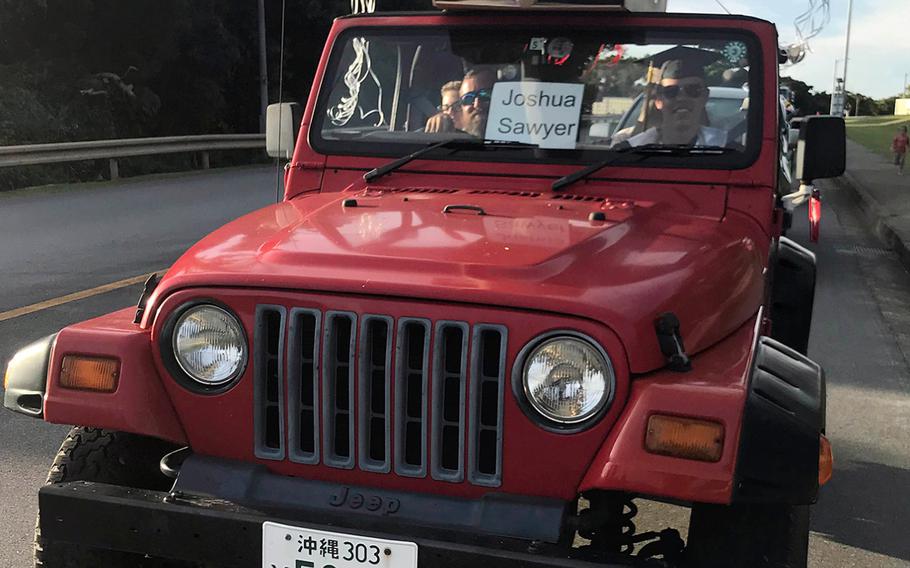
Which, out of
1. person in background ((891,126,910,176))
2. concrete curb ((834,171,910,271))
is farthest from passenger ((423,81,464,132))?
person in background ((891,126,910,176))

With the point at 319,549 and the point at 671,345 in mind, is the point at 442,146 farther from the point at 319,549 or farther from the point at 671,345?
the point at 319,549

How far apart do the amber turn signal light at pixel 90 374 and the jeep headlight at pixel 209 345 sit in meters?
0.17

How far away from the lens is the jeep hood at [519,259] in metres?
2.45

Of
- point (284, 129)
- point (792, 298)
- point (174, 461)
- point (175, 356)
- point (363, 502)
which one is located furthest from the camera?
point (792, 298)

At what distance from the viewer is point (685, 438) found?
2305 millimetres

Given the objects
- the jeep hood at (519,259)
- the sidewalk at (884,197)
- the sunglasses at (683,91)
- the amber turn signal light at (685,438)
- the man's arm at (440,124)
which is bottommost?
the sidewalk at (884,197)

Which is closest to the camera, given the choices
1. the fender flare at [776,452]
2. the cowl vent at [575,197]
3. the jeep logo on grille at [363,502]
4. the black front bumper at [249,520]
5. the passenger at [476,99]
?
the fender flare at [776,452]

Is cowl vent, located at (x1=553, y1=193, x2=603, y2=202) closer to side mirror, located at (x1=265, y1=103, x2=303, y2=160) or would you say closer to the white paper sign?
the white paper sign

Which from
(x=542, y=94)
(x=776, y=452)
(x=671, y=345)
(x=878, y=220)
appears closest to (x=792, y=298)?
(x=542, y=94)

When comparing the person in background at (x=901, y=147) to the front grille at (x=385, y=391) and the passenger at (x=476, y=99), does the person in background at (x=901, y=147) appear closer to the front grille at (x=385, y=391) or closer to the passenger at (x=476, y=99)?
the passenger at (x=476, y=99)

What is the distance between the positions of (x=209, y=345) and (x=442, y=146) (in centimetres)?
139

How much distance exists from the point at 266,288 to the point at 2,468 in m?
2.47

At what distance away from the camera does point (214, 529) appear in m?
2.44

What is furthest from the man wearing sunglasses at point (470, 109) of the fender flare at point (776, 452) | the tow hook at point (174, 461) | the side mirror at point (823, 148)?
the fender flare at point (776, 452)
